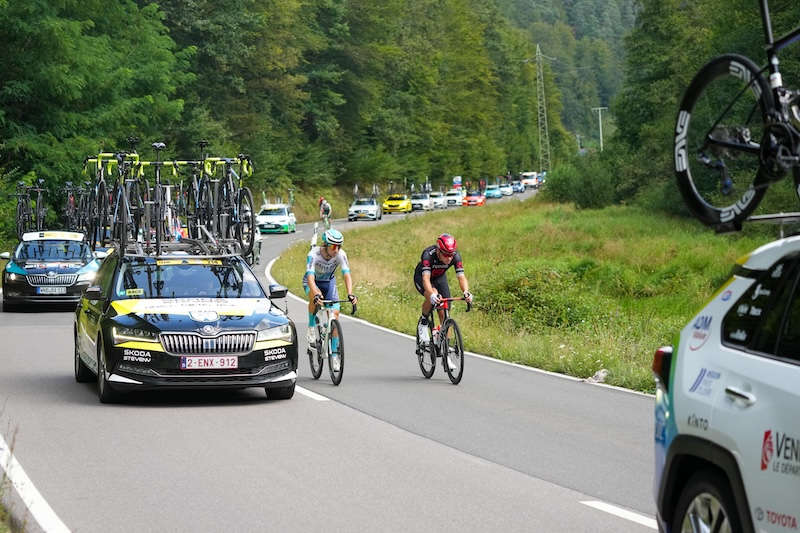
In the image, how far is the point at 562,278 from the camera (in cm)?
3089

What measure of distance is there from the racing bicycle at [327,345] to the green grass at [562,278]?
3190 mm

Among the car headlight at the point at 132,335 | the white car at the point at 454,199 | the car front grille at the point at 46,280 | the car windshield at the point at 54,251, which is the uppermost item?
the car headlight at the point at 132,335

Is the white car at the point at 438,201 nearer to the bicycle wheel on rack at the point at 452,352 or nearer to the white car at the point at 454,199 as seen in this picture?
the white car at the point at 454,199

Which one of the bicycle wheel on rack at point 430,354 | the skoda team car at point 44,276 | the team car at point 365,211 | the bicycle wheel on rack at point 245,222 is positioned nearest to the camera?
the bicycle wheel on rack at point 430,354

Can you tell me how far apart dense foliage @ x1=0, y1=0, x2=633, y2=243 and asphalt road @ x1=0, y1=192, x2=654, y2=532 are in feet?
111

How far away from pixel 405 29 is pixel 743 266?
366 ft

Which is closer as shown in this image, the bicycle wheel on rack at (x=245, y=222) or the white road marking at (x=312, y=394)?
the white road marking at (x=312, y=394)

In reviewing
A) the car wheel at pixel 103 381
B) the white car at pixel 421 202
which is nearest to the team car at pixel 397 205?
the white car at pixel 421 202

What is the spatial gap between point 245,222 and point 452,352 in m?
6.15

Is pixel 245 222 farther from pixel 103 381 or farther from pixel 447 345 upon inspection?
pixel 103 381

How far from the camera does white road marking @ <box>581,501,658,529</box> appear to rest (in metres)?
7.78

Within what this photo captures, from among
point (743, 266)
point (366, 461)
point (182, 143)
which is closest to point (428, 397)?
point (366, 461)

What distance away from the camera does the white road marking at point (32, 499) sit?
25.3ft

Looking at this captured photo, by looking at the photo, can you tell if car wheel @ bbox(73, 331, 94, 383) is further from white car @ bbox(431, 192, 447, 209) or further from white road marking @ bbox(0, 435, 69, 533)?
white car @ bbox(431, 192, 447, 209)
